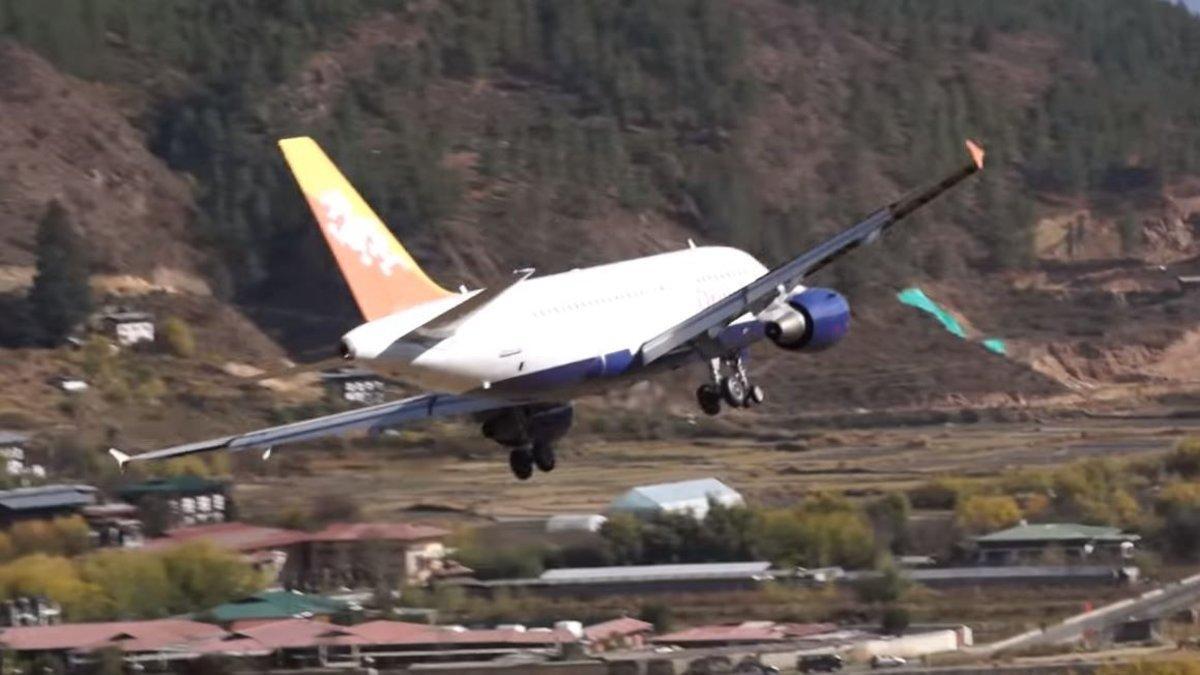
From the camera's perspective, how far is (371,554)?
101 meters

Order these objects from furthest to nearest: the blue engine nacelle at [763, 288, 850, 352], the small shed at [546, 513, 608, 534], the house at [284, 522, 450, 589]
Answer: the small shed at [546, 513, 608, 534] → the house at [284, 522, 450, 589] → the blue engine nacelle at [763, 288, 850, 352]

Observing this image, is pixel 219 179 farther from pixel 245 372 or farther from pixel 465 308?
pixel 465 308

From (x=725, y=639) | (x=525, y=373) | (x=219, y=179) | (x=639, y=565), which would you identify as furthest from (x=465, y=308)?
(x=219, y=179)

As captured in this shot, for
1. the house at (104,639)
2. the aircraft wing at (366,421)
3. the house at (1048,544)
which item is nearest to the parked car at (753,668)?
the house at (104,639)

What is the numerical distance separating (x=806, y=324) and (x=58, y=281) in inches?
3897

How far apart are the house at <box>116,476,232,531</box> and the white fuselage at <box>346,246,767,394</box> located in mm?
48267

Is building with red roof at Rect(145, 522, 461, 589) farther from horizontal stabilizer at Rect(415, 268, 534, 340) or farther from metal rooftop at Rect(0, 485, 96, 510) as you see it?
horizontal stabilizer at Rect(415, 268, 534, 340)

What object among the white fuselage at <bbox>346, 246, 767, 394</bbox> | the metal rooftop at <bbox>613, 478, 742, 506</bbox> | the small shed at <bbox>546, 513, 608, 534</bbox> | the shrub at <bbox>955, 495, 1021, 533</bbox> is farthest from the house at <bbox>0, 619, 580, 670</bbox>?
the white fuselage at <bbox>346, 246, 767, 394</bbox>

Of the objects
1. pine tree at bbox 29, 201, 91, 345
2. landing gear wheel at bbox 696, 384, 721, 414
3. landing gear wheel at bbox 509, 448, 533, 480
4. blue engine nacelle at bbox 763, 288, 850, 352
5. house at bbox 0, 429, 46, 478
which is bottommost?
landing gear wheel at bbox 509, 448, 533, 480

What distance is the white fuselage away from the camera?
175 feet

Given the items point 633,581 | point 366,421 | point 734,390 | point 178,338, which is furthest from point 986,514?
point 366,421

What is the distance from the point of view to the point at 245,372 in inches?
5866

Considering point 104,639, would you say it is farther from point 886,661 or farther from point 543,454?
point 543,454

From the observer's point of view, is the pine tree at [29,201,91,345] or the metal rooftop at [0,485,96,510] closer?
the metal rooftop at [0,485,96,510]
